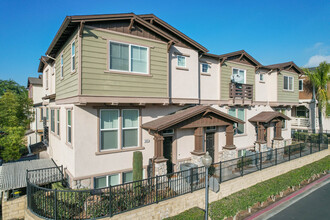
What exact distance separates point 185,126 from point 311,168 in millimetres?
11596

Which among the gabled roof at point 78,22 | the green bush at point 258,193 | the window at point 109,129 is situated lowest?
the green bush at point 258,193

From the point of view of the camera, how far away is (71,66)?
9742mm

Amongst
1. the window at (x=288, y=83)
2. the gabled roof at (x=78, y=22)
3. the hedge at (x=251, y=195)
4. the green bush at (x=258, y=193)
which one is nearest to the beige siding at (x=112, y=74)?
the gabled roof at (x=78, y=22)

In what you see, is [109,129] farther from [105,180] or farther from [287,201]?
[287,201]

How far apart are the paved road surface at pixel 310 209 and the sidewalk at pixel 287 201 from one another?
0.72 feet

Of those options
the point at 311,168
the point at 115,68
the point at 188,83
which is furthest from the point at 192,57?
the point at 311,168

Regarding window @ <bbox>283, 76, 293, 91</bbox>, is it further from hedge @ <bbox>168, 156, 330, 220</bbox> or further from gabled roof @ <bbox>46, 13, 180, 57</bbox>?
gabled roof @ <bbox>46, 13, 180, 57</bbox>

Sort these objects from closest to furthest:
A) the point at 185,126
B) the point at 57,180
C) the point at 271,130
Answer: the point at 57,180, the point at 185,126, the point at 271,130

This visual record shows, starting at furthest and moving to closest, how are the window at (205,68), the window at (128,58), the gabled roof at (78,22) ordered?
the window at (205,68) < the window at (128,58) < the gabled roof at (78,22)

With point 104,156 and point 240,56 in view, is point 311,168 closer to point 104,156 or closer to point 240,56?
point 240,56

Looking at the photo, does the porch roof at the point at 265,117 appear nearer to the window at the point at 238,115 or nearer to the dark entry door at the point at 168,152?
the window at the point at 238,115

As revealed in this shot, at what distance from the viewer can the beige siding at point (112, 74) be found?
878cm

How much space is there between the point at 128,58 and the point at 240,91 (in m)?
10.4

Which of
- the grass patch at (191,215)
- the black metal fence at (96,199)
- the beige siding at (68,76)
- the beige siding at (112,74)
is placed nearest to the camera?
the black metal fence at (96,199)
